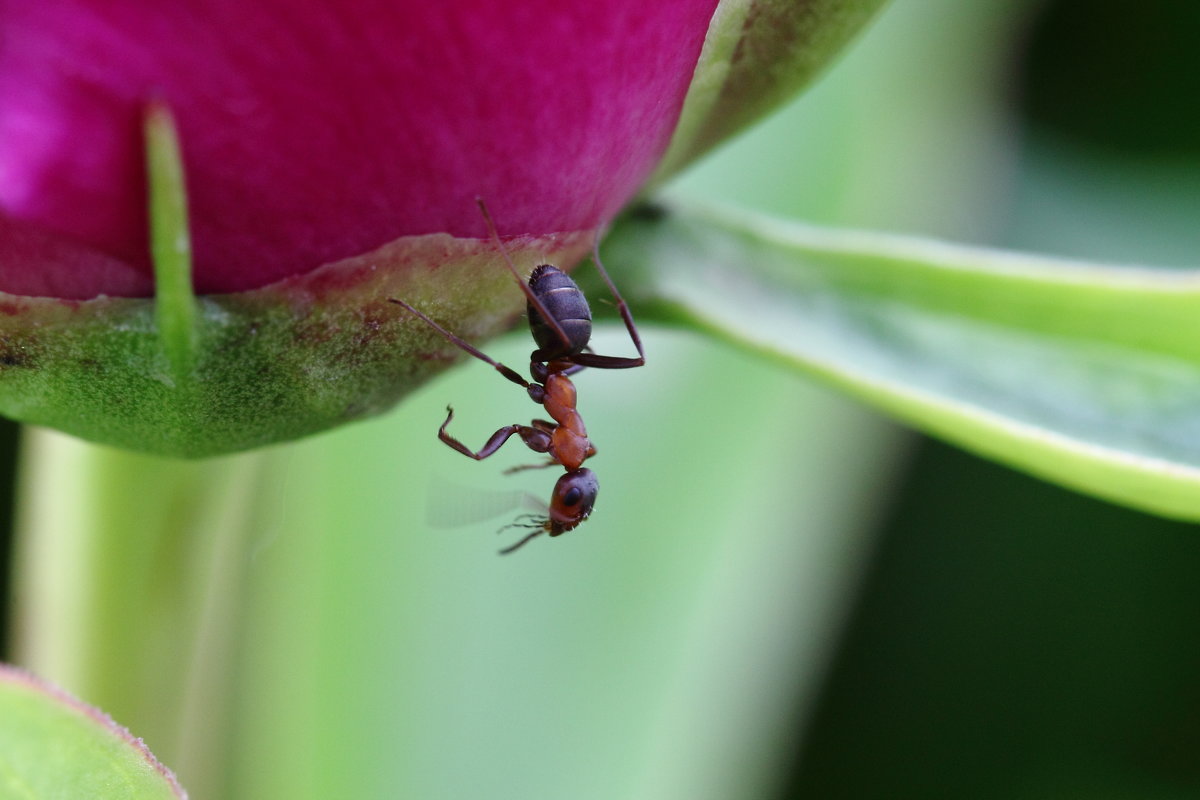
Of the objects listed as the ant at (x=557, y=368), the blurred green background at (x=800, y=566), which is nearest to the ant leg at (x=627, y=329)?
the ant at (x=557, y=368)

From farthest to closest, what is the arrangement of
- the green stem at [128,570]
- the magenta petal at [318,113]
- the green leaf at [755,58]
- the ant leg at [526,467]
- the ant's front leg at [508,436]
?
1. the ant leg at [526,467]
2. the ant's front leg at [508,436]
3. the green stem at [128,570]
4. the green leaf at [755,58]
5. the magenta petal at [318,113]

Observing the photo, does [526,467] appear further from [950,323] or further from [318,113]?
[318,113]

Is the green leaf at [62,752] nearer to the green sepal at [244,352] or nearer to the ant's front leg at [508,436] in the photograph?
the green sepal at [244,352]

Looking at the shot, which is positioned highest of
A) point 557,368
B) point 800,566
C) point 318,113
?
point 318,113

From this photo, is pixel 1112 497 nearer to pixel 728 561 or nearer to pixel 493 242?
pixel 493 242

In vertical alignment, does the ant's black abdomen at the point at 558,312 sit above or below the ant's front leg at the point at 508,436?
above

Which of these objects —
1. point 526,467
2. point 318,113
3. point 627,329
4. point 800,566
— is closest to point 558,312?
point 627,329
